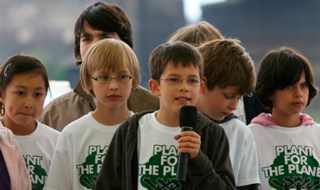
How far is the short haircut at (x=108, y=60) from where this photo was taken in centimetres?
262

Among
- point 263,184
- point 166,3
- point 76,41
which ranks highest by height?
point 166,3

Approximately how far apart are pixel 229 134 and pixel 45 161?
63cm

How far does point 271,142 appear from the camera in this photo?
280 centimetres

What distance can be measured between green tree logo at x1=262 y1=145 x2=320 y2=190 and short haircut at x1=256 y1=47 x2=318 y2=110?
21 centimetres

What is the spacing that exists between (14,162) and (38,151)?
0.63 ft

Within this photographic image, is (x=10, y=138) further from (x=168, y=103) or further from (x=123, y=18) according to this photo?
(x=123, y=18)

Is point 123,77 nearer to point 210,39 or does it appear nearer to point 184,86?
point 184,86

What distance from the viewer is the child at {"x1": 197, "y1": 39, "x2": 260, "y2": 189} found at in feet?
8.34

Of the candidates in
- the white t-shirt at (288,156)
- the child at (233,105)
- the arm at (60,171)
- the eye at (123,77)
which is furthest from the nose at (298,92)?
the arm at (60,171)

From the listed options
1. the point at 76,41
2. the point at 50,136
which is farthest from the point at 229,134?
the point at 76,41

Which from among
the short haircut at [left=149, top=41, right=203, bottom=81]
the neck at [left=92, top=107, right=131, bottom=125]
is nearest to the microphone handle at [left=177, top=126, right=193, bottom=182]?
the short haircut at [left=149, top=41, right=203, bottom=81]

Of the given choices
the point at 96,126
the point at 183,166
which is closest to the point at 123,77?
the point at 96,126

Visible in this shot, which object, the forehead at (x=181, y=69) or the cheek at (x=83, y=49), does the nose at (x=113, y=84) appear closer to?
the forehead at (x=181, y=69)

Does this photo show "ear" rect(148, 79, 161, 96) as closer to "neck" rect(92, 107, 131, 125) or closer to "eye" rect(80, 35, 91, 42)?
"neck" rect(92, 107, 131, 125)
